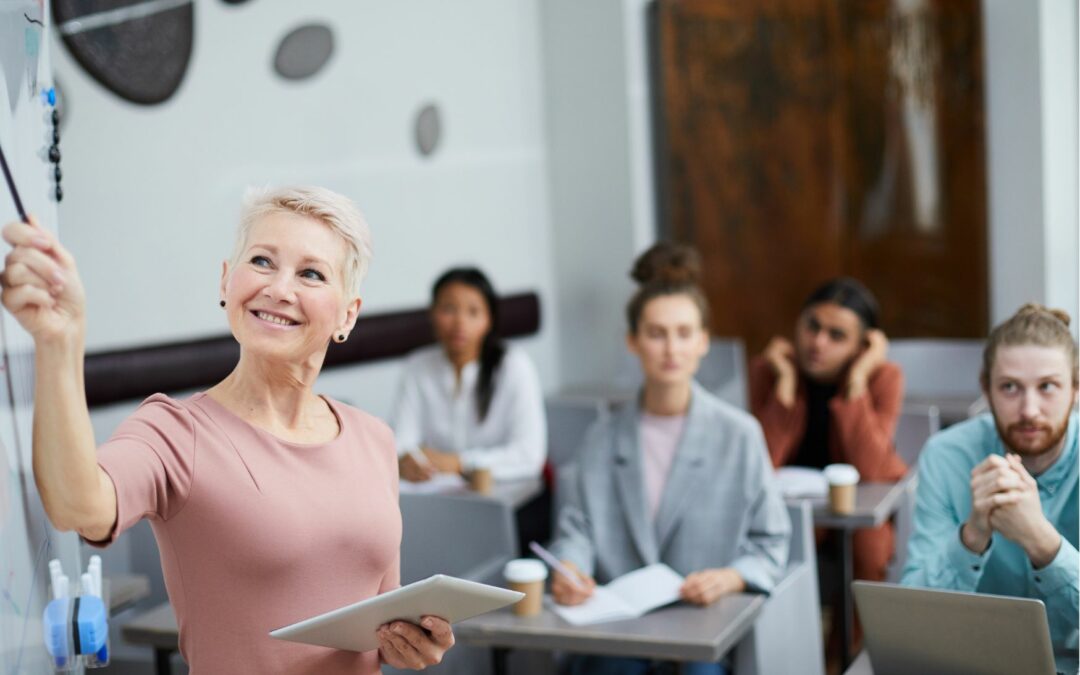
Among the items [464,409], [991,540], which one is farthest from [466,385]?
[991,540]

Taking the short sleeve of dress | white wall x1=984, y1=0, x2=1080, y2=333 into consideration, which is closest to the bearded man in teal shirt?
the short sleeve of dress

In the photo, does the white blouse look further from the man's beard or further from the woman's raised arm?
the woman's raised arm

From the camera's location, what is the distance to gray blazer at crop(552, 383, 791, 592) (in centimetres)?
275

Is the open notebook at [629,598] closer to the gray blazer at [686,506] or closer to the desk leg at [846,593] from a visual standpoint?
the gray blazer at [686,506]

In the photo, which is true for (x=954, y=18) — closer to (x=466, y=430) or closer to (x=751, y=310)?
(x=751, y=310)

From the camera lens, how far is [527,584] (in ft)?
7.86

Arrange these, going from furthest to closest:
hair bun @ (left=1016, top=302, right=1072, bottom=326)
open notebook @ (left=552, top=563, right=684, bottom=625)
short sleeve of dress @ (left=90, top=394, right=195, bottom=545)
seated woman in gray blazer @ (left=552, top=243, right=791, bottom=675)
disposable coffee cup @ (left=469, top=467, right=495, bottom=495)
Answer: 1. disposable coffee cup @ (left=469, top=467, right=495, bottom=495)
2. seated woman in gray blazer @ (left=552, top=243, right=791, bottom=675)
3. open notebook @ (left=552, top=563, right=684, bottom=625)
4. hair bun @ (left=1016, top=302, right=1072, bottom=326)
5. short sleeve of dress @ (left=90, top=394, right=195, bottom=545)

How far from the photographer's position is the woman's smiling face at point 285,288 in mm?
1377

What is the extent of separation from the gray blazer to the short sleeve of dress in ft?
4.90

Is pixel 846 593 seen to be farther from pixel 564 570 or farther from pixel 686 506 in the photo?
pixel 564 570

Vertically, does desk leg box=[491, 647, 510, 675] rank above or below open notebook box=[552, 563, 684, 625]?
below

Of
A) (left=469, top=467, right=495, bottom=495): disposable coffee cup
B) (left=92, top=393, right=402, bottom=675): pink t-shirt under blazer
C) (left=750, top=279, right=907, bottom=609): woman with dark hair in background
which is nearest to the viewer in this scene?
(left=92, top=393, right=402, bottom=675): pink t-shirt under blazer

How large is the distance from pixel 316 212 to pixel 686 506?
1.57 metres

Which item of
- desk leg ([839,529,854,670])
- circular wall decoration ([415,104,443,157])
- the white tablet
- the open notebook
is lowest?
desk leg ([839,529,854,670])
